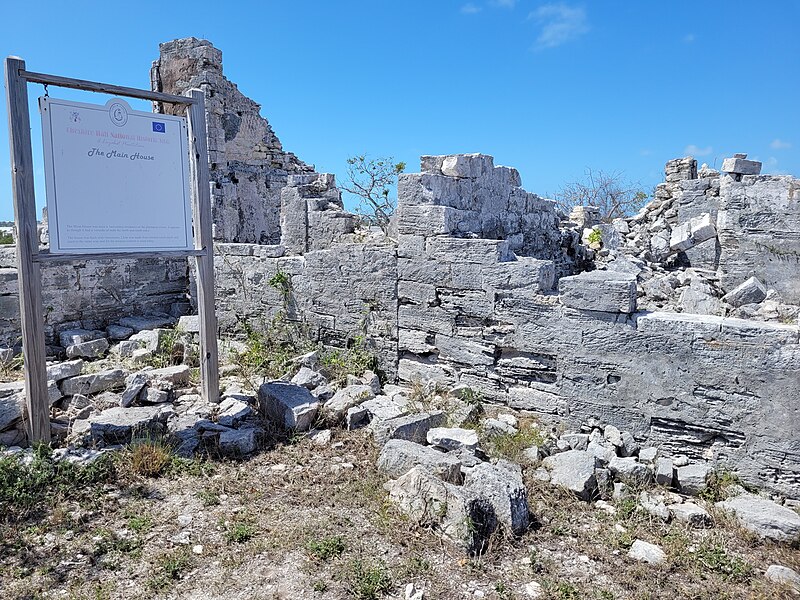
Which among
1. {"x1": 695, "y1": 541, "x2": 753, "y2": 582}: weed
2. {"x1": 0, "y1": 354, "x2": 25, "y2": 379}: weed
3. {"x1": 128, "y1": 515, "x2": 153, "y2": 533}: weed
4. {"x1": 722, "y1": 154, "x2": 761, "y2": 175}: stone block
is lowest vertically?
{"x1": 695, "y1": 541, "x2": 753, "y2": 582}: weed

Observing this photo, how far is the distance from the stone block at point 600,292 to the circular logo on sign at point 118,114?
4.13m

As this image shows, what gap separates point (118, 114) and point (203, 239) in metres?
1.31

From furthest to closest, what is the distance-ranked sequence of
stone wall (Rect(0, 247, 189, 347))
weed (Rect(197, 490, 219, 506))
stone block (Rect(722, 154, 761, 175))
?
stone block (Rect(722, 154, 761, 175)) → stone wall (Rect(0, 247, 189, 347)) → weed (Rect(197, 490, 219, 506))

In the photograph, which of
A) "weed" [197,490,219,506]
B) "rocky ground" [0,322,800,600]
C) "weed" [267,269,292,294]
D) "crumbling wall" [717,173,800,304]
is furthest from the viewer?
"crumbling wall" [717,173,800,304]

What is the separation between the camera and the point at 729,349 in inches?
178

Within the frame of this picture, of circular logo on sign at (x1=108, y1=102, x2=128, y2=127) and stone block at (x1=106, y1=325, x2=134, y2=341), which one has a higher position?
circular logo on sign at (x1=108, y1=102, x2=128, y2=127)

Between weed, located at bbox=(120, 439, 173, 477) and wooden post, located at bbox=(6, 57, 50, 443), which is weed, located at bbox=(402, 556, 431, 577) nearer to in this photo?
weed, located at bbox=(120, 439, 173, 477)

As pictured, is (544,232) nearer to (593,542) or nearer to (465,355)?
(465,355)

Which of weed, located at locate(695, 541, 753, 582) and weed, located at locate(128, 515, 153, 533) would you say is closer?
weed, located at locate(695, 541, 753, 582)

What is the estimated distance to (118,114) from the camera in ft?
16.6

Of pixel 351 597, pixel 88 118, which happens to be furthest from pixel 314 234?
pixel 351 597

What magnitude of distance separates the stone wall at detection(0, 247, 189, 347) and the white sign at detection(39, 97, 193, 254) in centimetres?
380

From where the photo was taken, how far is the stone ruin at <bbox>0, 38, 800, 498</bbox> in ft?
15.1

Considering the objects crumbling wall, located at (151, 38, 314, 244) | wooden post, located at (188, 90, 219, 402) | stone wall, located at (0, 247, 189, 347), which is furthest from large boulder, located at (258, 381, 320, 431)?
crumbling wall, located at (151, 38, 314, 244)
